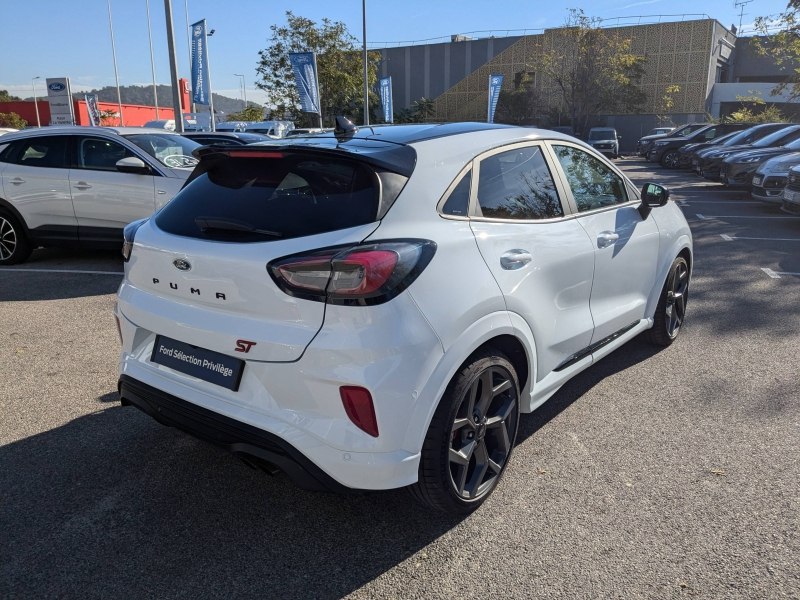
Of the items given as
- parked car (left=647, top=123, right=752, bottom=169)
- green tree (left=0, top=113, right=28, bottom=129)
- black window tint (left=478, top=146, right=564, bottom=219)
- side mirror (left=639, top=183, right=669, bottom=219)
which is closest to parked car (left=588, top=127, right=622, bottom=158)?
parked car (left=647, top=123, right=752, bottom=169)

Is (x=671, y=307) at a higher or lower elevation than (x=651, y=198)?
lower

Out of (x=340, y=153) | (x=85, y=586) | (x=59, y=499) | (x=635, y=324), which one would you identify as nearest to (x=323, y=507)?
(x=85, y=586)

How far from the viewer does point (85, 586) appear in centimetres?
247

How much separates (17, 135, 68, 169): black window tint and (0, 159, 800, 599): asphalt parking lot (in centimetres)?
399

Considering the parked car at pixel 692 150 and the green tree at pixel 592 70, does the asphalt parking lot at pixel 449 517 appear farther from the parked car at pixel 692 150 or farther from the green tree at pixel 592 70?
the green tree at pixel 592 70

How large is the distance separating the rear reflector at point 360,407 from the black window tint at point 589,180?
197 centimetres

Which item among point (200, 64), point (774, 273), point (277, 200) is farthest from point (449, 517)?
point (200, 64)

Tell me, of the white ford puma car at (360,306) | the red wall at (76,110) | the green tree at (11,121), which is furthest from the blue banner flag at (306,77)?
the green tree at (11,121)

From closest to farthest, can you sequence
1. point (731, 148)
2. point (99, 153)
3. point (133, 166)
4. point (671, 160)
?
Answer: point (133, 166) < point (99, 153) < point (731, 148) < point (671, 160)

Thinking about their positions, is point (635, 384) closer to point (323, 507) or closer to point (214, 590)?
point (323, 507)

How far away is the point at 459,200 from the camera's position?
9.64 ft

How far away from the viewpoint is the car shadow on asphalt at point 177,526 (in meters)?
2.52

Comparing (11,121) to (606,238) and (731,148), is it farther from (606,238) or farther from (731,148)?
(606,238)

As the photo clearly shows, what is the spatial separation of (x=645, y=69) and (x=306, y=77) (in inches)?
1392
